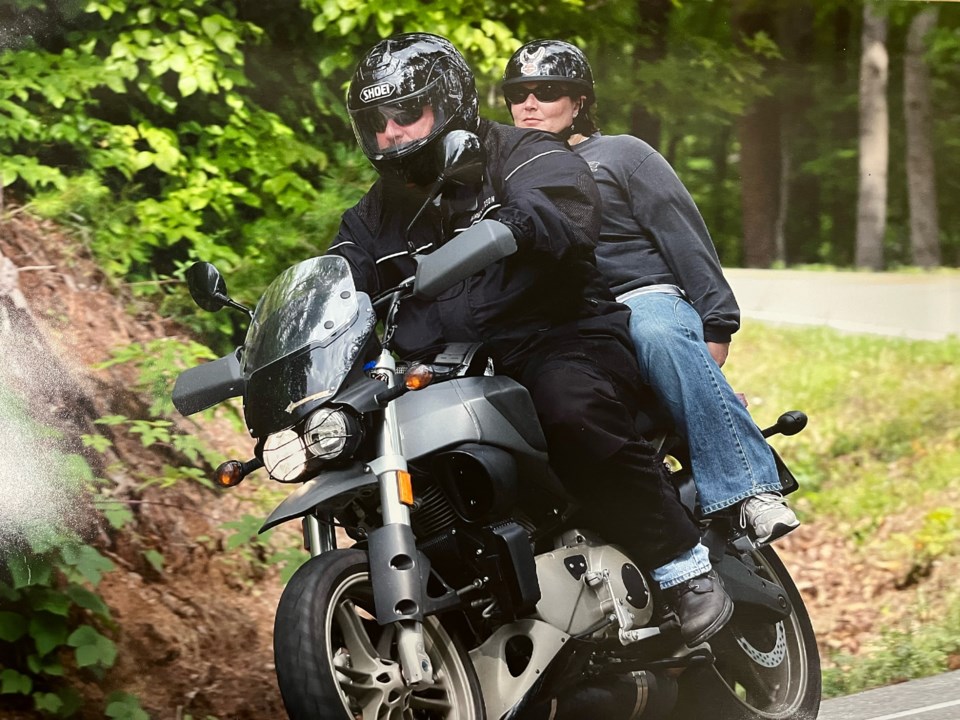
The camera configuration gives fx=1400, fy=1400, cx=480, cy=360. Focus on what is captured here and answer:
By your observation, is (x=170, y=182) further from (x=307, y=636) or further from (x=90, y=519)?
(x=307, y=636)

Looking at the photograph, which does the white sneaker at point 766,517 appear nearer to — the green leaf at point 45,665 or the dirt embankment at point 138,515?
the dirt embankment at point 138,515

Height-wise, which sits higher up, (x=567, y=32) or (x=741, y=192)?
(x=567, y=32)

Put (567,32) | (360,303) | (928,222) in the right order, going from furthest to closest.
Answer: (928,222), (567,32), (360,303)

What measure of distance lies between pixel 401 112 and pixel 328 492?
1.13m

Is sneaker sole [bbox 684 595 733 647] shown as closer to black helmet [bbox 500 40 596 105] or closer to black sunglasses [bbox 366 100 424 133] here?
black sunglasses [bbox 366 100 424 133]

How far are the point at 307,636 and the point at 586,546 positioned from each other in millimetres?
977

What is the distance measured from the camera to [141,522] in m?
4.48

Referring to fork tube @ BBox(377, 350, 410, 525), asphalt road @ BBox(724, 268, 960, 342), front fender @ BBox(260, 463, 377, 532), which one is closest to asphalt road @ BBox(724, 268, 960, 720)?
asphalt road @ BBox(724, 268, 960, 342)

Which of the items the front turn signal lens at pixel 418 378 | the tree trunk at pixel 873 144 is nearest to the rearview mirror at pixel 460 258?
the front turn signal lens at pixel 418 378

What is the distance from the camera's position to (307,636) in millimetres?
3111

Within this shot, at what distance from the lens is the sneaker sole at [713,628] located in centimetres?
391

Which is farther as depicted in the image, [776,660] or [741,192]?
[741,192]

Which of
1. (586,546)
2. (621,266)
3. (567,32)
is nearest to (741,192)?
(567,32)

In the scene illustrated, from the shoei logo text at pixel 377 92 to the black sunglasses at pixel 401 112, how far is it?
0.03m
